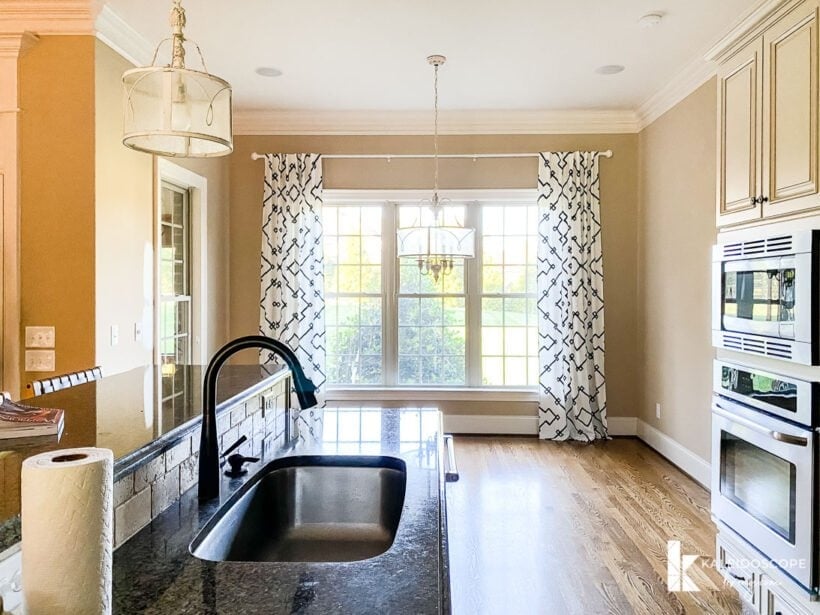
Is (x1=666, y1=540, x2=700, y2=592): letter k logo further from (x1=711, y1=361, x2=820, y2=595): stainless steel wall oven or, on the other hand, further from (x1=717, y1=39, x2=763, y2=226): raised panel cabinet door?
(x1=717, y1=39, x2=763, y2=226): raised panel cabinet door

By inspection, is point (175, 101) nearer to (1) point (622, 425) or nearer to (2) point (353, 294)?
(2) point (353, 294)

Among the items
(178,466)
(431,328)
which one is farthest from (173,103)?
(431,328)

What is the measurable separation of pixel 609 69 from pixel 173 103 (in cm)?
350

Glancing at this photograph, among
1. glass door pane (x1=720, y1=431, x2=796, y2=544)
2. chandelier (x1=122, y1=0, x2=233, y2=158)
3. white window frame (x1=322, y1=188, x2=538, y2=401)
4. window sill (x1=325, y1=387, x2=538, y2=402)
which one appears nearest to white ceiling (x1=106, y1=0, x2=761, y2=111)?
white window frame (x1=322, y1=188, x2=538, y2=401)

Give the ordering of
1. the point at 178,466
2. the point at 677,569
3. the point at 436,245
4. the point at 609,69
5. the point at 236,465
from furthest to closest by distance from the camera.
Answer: the point at 609,69 < the point at 436,245 < the point at 677,569 < the point at 236,465 < the point at 178,466

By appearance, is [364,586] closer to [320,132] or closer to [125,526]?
[125,526]

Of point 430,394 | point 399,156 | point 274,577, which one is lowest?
point 430,394

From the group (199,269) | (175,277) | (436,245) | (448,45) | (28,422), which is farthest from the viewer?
(199,269)

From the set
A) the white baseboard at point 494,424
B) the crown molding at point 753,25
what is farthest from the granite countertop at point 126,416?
the white baseboard at point 494,424

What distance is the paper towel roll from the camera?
2.13 feet

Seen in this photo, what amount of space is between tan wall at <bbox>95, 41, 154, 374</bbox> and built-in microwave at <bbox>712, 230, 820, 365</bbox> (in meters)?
3.28

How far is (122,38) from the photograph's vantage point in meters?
3.44

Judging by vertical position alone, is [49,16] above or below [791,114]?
above

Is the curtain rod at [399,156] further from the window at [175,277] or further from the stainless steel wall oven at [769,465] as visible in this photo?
the stainless steel wall oven at [769,465]
